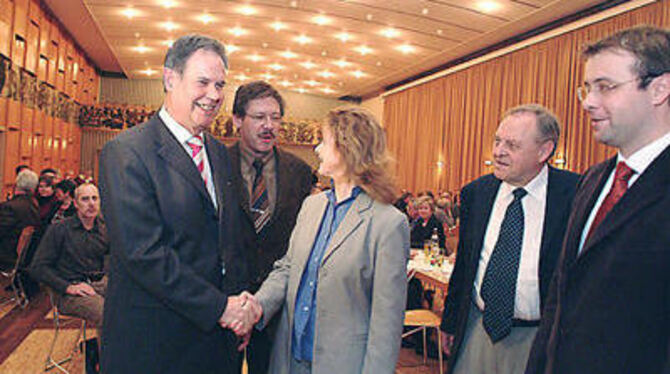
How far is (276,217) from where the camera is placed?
2.74m

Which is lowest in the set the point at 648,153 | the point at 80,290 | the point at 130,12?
the point at 80,290

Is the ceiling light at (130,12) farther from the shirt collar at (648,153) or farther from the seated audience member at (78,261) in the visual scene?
the shirt collar at (648,153)

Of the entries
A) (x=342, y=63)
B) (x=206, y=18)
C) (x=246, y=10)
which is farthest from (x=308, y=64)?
(x=246, y=10)

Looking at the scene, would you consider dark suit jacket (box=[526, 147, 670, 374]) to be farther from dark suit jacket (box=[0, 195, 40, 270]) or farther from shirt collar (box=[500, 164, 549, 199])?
dark suit jacket (box=[0, 195, 40, 270])

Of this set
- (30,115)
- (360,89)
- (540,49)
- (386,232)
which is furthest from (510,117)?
(360,89)

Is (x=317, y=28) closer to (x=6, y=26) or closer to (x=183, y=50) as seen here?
(x=6, y=26)

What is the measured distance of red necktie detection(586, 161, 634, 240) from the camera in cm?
164

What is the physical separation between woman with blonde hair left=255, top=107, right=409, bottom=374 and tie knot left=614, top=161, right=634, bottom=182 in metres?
0.80

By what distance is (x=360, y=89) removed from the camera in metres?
22.5

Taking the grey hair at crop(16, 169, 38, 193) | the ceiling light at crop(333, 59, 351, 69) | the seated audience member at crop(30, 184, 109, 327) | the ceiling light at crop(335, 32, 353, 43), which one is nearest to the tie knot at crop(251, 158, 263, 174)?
the seated audience member at crop(30, 184, 109, 327)

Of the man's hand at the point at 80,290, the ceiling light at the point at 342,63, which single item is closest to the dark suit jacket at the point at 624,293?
the man's hand at the point at 80,290

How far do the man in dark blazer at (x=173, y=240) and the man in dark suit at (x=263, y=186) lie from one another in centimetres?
57

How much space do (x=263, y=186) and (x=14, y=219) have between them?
537cm

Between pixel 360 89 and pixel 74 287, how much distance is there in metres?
19.4
